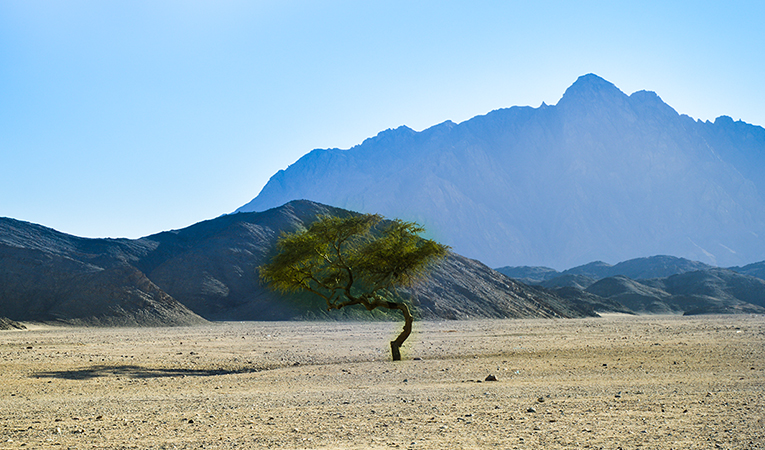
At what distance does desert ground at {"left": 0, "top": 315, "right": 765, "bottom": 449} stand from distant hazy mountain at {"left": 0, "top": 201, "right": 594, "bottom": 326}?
113ft

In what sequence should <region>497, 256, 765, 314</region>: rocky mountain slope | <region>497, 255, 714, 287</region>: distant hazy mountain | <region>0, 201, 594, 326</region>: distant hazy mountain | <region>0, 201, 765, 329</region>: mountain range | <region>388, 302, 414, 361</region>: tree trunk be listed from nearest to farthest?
<region>388, 302, 414, 361</region>: tree trunk < <region>0, 201, 594, 326</region>: distant hazy mountain < <region>0, 201, 765, 329</region>: mountain range < <region>497, 256, 765, 314</region>: rocky mountain slope < <region>497, 255, 714, 287</region>: distant hazy mountain

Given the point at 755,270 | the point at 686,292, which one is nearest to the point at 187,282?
the point at 686,292

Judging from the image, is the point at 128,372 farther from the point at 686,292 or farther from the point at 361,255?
the point at 686,292

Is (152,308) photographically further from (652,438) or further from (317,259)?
(652,438)

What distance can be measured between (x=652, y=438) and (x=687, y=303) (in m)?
109

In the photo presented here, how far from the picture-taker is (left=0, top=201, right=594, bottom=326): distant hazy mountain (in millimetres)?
56531

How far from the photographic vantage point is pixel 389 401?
40.2 ft

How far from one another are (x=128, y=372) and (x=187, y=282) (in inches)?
2204

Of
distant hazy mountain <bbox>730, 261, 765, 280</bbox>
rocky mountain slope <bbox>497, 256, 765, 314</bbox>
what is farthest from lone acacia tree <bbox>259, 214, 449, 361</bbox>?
distant hazy mountain <bbox>730, 261, 765, 280</bbox>

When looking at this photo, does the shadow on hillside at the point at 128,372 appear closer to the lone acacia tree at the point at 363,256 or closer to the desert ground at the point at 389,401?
the desert ground at the point at 389,401

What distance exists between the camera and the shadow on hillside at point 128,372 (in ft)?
58.2

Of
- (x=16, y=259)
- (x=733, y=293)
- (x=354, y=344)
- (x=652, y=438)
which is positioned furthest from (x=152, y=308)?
(x=733, y=293)

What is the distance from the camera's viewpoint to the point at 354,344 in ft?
107

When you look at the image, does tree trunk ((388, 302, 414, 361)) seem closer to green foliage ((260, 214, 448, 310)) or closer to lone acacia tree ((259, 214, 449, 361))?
lone acacia tree ((259, 214, 449, 361))
